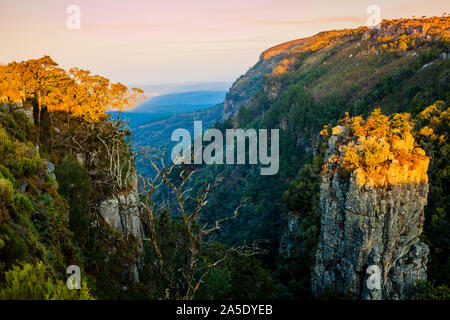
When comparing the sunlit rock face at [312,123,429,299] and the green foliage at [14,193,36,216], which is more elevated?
the green foliage at [14,193,36,216]

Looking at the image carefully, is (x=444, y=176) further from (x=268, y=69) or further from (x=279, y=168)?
(x=268, y=69)

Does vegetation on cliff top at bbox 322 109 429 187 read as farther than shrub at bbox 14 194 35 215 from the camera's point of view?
Yes

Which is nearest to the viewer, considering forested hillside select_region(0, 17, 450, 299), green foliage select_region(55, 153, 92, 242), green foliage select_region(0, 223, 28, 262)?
green foliage select_region(0, 223, 28, 262)

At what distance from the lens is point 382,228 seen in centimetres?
2397

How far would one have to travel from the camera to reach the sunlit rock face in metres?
23.6

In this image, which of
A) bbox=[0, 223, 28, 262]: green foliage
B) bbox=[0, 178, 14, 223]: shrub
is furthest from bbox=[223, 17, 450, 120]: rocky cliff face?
bbox=[0, 223, 28, 262]: green foliage

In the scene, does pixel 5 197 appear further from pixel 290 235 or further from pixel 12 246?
pixel 290 235

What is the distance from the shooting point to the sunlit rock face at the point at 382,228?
23641 mm

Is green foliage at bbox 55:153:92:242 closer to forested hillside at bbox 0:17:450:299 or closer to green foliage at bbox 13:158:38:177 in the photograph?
forested hillside at bbox 0:17:450:299

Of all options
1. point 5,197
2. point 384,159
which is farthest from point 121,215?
point 384,159

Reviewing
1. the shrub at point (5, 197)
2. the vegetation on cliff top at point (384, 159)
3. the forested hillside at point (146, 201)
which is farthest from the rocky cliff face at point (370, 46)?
the shrub at point (5, 197)

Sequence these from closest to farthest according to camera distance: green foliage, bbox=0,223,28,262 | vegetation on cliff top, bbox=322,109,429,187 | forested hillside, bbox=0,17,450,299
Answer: green foliage, bbox=0,223,28,262 → forested hillside, bbox=0,17,450,299 → vegetation on cliff top, bbox=322,109,429,187

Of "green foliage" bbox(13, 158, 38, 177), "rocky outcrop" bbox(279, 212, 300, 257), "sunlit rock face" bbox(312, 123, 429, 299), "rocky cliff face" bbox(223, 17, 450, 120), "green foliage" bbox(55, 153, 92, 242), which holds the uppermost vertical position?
"rocky cliff face" bbox(223, 17, 450, 120)
